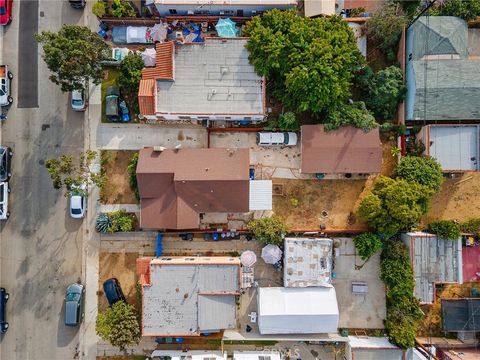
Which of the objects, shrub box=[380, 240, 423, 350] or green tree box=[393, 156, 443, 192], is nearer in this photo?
shrub box=[380, 240, 423, 350]

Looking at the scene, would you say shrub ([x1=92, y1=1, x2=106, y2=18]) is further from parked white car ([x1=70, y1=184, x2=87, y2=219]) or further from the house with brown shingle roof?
parked white car ([x1=70, y1=184, x2=87, y2=219])

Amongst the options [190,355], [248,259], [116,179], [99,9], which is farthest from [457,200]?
[99,9]

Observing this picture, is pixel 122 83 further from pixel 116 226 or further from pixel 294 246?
pixel 294 246

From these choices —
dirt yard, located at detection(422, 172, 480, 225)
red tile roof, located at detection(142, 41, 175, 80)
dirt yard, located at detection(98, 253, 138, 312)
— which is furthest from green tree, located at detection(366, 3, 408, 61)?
dirt yard, located at detection(98, 253, 138, 312)

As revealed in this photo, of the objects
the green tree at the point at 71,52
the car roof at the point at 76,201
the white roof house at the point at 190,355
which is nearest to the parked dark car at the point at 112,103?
the green tree at the point at 71,52

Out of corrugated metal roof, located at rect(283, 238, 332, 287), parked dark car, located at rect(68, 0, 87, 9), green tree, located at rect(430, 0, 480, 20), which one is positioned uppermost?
parked dark car, located at rect(68, 0, 87, 9)
